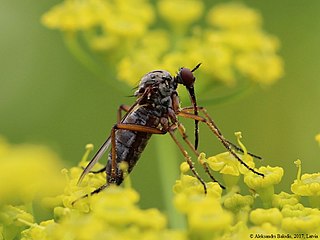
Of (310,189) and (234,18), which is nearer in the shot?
(310,189)

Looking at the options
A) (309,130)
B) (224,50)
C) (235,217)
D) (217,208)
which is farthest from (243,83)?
(217,208)

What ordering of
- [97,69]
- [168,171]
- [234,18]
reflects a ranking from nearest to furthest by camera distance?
[168,171], [97,69], [234,18]

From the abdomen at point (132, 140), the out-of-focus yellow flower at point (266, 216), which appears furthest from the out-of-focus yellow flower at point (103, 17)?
the out-of-focus yellow flower at point (266, 216)

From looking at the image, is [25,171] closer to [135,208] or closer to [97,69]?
[135,208]

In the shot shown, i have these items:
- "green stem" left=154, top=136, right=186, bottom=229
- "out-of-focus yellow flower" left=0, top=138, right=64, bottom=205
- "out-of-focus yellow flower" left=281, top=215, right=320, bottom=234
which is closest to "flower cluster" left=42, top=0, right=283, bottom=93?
"green stem" left=154, top=136, right=186, bottom=229

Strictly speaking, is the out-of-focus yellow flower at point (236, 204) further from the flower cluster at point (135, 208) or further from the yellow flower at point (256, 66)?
the yellow flower at point (256, 66)

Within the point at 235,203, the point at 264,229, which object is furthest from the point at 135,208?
the point at 235,203
